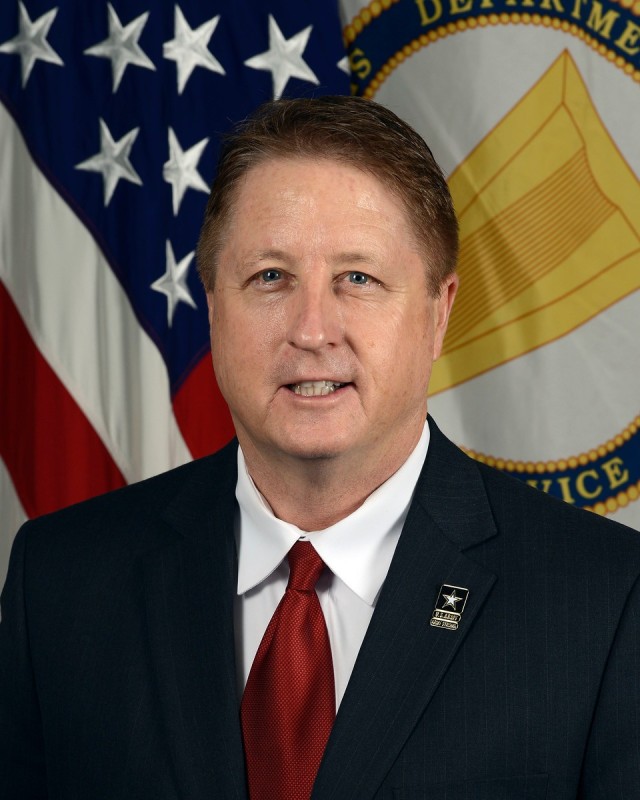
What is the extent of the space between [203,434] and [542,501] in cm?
164

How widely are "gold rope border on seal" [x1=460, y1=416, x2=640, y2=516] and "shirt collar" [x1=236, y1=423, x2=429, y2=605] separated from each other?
1.49m

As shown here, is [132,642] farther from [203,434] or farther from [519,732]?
[203,434]

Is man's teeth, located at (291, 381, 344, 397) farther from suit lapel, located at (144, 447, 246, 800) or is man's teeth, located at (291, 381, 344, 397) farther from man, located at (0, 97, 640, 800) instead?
suit lapel, located at (144, 447, 246, 800)

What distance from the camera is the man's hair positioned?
1718mm

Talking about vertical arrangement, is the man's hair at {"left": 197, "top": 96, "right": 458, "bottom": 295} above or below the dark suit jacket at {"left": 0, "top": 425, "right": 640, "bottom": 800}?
above

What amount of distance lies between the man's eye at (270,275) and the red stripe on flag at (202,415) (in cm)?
157

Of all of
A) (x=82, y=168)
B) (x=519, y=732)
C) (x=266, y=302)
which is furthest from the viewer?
(x=82, y=168)

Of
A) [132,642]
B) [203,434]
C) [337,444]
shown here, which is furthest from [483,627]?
[203,434]

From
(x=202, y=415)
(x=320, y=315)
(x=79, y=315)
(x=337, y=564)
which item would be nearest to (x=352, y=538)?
(x=337, y=564)

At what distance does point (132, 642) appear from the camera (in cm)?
182

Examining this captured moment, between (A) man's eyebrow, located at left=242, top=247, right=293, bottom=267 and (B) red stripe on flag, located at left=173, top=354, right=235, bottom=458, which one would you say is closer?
(A) man's eyebrow, located at left=242, top=247, right=293, bottom=267

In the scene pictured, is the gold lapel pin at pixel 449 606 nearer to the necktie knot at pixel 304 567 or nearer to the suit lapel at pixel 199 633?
the necktie knot at pixel 304 567

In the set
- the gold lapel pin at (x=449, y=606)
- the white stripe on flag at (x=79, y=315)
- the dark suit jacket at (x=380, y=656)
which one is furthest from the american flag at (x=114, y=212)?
the gold lapel pin at (x=449, y=606)

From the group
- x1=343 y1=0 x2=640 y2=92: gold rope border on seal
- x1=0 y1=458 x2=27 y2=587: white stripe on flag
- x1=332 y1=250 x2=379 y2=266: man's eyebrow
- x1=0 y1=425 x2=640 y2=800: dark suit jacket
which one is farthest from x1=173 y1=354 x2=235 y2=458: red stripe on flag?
x1=332 y1=250 x2=379 y2=266: man's eyebrow
